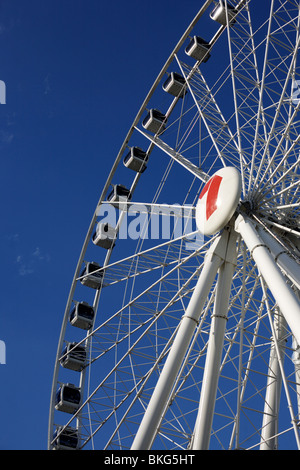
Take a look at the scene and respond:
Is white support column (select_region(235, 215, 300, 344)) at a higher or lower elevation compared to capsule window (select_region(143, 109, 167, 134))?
lower

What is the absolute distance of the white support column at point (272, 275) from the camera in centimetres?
1019

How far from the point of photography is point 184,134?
19.7 metres

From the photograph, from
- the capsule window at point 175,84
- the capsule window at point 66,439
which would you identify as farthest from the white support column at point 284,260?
the capsule window at point 175,84

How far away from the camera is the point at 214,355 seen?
1208cm

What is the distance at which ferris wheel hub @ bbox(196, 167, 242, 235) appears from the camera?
44.7 feet

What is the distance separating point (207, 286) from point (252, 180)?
10.8 feet

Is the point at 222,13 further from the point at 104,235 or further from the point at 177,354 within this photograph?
the point at 177,354

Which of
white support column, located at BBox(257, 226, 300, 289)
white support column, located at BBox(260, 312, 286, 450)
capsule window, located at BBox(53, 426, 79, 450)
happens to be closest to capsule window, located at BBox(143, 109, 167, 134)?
white support column, located at BBox(260, 312, 286, 450)

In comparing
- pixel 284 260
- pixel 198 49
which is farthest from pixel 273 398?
pixel 198 49

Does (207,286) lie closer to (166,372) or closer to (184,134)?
(166,372)

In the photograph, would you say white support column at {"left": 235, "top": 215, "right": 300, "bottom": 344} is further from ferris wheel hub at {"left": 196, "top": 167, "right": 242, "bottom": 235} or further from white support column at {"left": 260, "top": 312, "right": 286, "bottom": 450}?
white support column at {"left": 260, "top": 312, "right": 286, "bottom": 450}

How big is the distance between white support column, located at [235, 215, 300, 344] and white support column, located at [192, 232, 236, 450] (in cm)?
77

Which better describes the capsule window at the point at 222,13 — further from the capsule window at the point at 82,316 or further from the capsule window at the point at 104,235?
the capsule window at the point at 82,316
